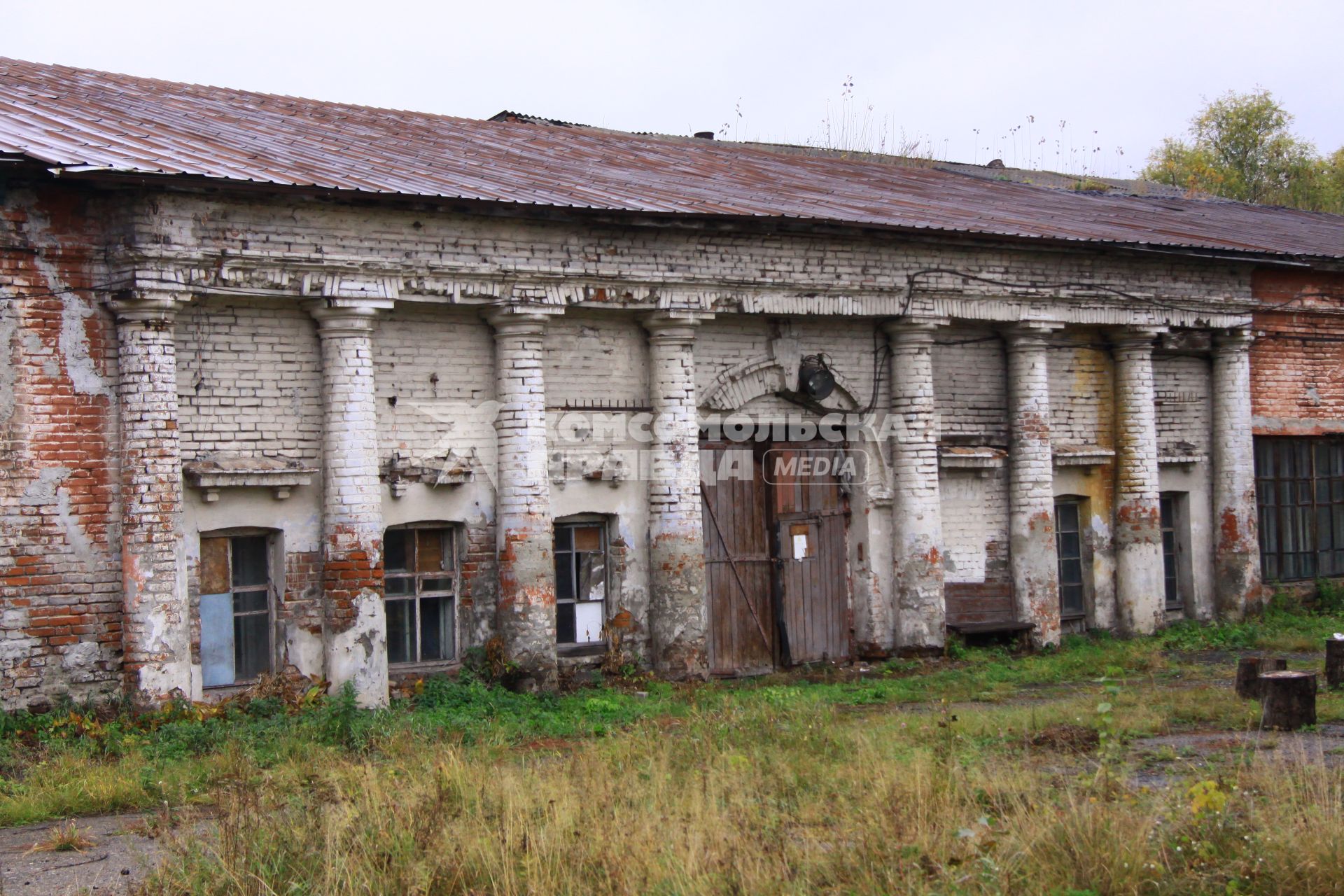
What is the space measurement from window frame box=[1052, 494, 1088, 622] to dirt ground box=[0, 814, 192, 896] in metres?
10.9

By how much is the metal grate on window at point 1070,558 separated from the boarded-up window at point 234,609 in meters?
8.78

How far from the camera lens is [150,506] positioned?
33.9ft

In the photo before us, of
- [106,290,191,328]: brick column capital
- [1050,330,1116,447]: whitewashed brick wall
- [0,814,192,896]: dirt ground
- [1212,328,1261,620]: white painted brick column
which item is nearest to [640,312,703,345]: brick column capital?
[106,290,191,328]: brick column capital

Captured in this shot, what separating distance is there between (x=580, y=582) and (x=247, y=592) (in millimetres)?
Answer: 2984

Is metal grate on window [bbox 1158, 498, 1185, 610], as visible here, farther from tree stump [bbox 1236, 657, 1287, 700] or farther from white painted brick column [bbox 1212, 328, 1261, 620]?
tree stump [bbox 1236, 657, 1287, 700]

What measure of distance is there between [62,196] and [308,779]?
4797 millimetres

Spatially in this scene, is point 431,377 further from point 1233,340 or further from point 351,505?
point 1233,340

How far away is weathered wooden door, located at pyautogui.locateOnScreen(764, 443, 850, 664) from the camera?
13961 mm

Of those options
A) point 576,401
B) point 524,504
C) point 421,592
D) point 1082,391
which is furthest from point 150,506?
point 1082,391

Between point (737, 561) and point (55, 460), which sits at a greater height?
point (55, 460)

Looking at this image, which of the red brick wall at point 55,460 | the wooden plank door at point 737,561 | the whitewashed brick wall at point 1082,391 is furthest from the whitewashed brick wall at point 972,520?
the red brick wall at point 55,460

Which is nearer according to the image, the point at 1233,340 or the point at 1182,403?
the point at 1233,340

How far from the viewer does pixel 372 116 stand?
15047 mm

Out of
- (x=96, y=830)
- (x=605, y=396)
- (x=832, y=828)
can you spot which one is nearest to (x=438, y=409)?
(x=605, y=396)
